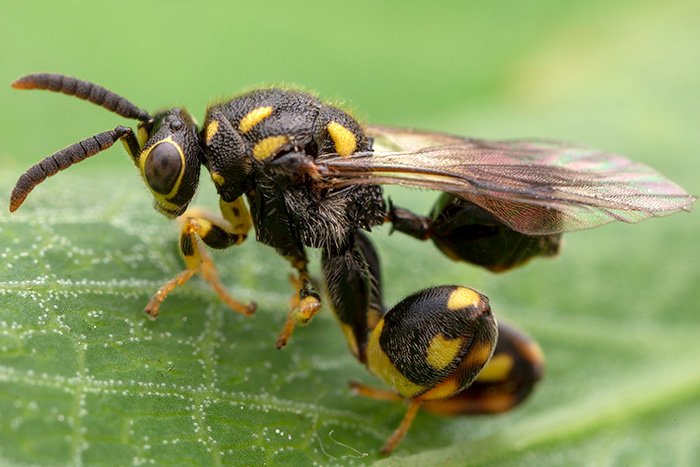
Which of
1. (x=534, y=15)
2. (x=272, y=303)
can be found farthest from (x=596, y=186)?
(x=534, y=15)

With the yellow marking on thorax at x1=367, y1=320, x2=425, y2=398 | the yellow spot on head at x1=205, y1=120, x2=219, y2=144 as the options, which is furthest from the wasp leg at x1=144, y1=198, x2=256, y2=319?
the yellow marking on thorax at x1=367, y1=320, x2=425, y2=398

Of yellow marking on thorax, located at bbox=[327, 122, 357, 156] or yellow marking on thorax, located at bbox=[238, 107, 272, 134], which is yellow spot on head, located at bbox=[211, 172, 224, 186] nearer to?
yellow marking on thorax, located at bbox=[238, 107, 272, 134]

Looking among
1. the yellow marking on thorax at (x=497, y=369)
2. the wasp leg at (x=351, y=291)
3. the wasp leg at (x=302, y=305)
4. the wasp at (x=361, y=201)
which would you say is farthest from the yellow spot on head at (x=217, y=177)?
the yellow marking on thorax at (x=497, y=369)

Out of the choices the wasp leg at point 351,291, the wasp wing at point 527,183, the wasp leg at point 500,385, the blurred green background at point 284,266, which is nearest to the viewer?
the blurred green background at point 284,266

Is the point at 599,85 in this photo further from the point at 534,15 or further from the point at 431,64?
the point at 431,64

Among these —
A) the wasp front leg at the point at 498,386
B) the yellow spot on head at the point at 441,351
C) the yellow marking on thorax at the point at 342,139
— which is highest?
the yellow marking on thorax at the point at 342,139

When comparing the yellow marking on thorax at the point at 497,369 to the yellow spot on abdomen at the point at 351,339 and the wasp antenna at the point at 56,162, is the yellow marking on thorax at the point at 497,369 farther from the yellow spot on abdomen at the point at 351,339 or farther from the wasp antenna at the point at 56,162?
the wasp antenna at the point at 56,162
